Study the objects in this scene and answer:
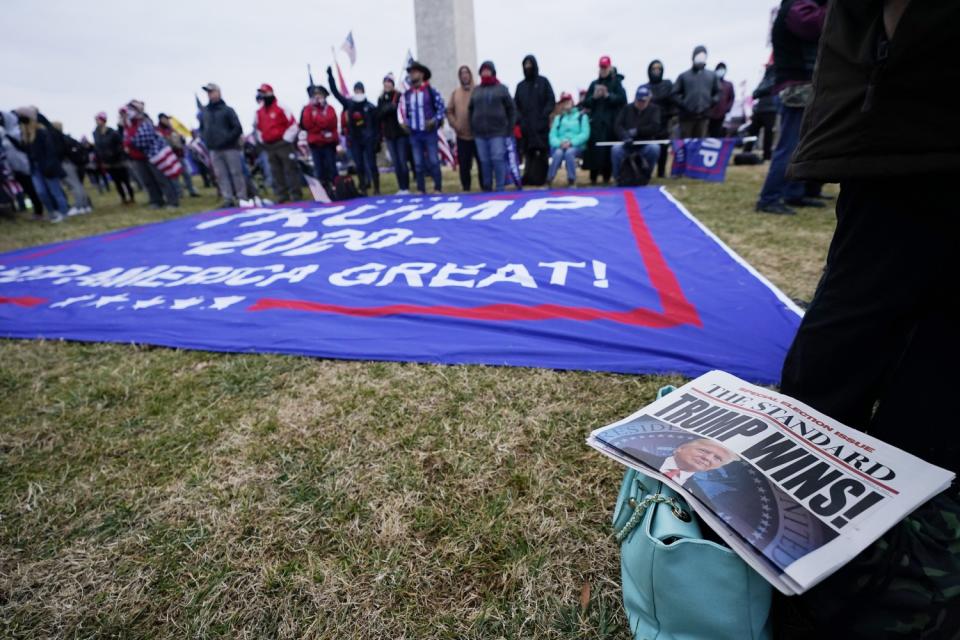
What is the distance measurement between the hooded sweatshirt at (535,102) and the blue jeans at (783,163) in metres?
3.07

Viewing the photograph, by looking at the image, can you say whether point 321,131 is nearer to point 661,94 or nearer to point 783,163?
point 661,94

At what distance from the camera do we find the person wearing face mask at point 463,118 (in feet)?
19.4

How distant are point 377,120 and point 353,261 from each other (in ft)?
14.8

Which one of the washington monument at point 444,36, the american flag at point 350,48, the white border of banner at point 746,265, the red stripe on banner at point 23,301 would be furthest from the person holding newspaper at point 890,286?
the washington monument at point 444,36

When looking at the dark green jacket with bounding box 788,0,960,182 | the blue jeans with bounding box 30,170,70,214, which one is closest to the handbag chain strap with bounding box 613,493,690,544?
the dark green jacket with bounding box 788,0,960,182

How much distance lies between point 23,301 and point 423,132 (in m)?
4.63

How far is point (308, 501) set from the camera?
1205 mm

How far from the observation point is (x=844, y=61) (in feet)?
2.63

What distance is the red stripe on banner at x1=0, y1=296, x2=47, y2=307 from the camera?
2.86m

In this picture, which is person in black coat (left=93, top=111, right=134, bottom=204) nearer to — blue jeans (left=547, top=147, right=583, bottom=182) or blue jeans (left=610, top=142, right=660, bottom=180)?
blue jeans (left=547, top=147, right=583, bottom=182)

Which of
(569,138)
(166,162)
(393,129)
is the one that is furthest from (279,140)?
(569,138)

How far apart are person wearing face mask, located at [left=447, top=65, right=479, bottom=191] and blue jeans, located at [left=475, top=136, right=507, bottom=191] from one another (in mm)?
187

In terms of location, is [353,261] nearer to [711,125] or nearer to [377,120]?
[377,120]

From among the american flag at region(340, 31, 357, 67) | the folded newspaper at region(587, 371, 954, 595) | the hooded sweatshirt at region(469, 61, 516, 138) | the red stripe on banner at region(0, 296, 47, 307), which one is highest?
the american flag at region(340, 31, 357, 67)
